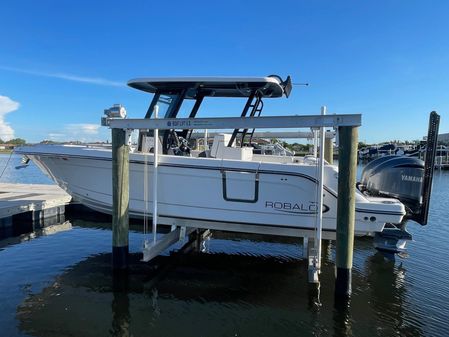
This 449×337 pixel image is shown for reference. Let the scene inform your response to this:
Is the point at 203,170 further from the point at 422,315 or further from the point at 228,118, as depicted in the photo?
the point at 422,315

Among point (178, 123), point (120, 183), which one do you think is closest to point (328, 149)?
point (178, 123)

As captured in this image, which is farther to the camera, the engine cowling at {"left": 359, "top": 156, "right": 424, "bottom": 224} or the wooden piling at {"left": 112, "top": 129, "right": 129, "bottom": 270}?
the engine cowling at {"left": 359, "top": 156, "right": 424, "bottom": 224}

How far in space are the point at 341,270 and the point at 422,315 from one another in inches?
50.1

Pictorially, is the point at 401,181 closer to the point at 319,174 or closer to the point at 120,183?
the point at 319,174

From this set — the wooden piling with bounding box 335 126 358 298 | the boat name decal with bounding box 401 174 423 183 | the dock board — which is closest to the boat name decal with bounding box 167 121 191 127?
the wooden piling with bounding box 335 126 358 298

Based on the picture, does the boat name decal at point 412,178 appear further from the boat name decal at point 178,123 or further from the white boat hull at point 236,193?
the boat name decal at point 178,123

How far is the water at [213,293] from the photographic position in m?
4.94

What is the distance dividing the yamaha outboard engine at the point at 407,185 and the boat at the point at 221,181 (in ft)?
0.06

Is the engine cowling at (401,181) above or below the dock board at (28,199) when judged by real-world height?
above

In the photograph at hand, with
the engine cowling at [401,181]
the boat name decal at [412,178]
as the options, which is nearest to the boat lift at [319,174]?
the engine cowling at [401,181]

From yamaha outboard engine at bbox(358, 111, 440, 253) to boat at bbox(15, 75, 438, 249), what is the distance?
0.06 feet

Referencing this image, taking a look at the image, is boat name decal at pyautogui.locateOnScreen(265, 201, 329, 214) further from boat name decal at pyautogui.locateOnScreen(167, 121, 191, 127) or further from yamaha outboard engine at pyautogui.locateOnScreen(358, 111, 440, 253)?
boat name decal at pyautogui.locateOnScreen(167, 121, 191, 127)

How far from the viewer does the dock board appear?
977 centimetres

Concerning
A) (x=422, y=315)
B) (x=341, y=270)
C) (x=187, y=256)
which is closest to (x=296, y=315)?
(x=341, y=270)
